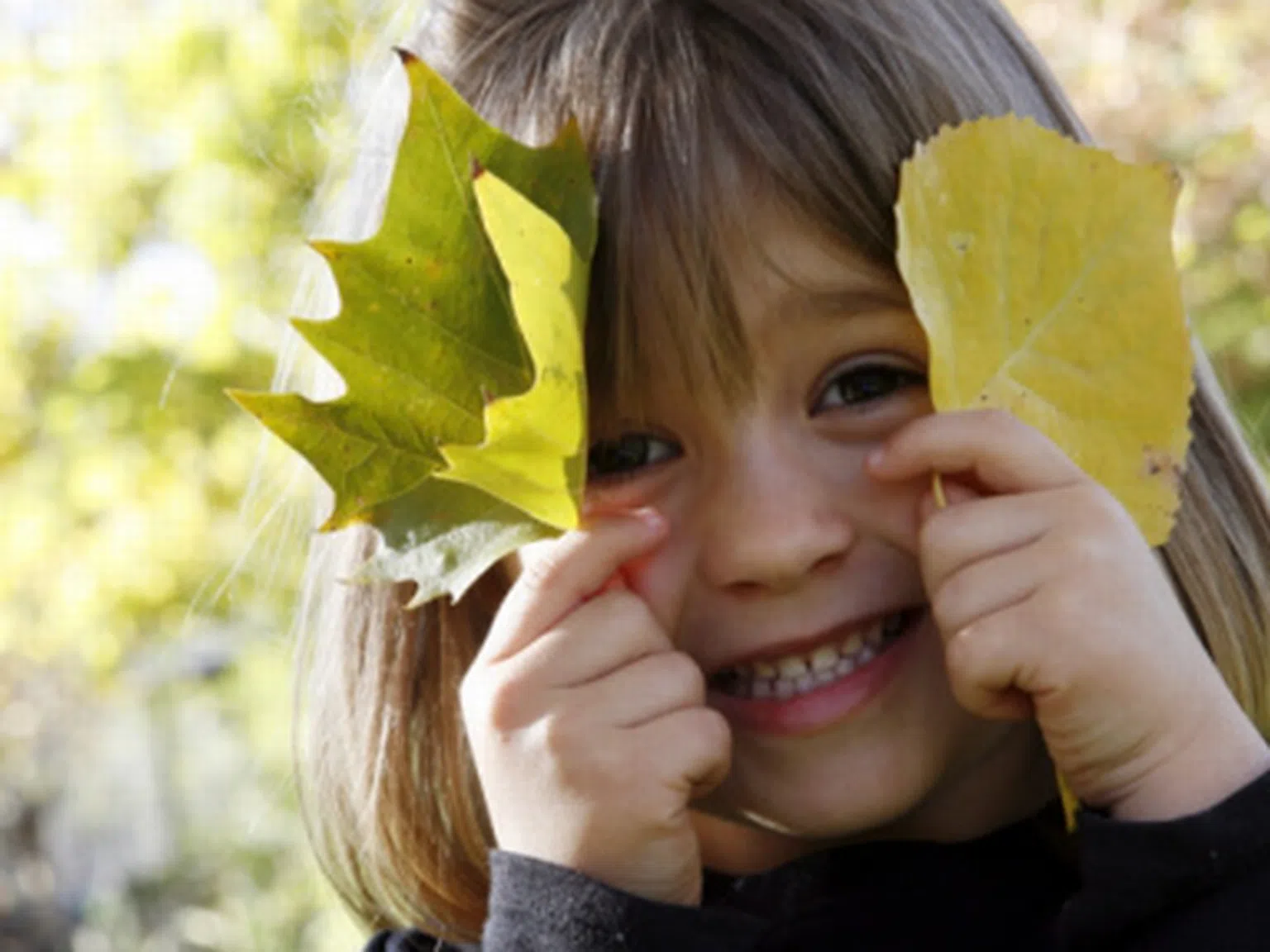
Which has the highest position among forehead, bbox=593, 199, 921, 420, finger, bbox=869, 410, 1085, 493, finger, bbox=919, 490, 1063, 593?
forehead, bbox=593, 199, 921, 420

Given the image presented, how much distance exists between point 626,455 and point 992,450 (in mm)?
337

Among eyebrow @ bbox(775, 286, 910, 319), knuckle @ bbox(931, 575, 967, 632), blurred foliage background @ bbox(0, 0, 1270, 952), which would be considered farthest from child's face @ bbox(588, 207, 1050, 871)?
blurred foliage background @ bbox(0, 0, 1270, 952)

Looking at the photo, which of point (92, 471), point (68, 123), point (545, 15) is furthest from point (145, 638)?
point (545, 15)

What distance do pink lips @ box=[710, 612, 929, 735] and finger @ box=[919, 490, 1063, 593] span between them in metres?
0.17

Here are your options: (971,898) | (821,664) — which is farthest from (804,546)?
(971,898)

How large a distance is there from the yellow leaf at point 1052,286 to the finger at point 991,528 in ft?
0.24

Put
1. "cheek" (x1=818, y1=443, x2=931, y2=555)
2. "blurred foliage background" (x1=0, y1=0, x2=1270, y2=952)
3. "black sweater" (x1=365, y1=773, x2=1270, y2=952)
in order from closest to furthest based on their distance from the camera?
"black sweater" (x1=365, y1=773, x2=1270, y2=952) → "cheek" (x1=818, y1=443, x2=931, y2=555) → "blurred foliage background" (x1=0, y1=0, x2=1270, y2=952)

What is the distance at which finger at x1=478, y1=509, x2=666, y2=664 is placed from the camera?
1479 millimetres

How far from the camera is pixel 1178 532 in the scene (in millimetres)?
1783

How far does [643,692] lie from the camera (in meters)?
1.45

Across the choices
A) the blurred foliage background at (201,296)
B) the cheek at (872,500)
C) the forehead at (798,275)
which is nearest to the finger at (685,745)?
the cheek at (872,500)

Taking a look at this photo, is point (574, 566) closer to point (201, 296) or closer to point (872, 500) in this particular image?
point (872, 500)

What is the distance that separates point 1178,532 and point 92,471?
12.0 feet

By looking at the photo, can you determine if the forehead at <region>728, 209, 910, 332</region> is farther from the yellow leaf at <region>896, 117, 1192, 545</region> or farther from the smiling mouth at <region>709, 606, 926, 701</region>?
the smiling mouth at <region>709, 606, 926, 701</region>
